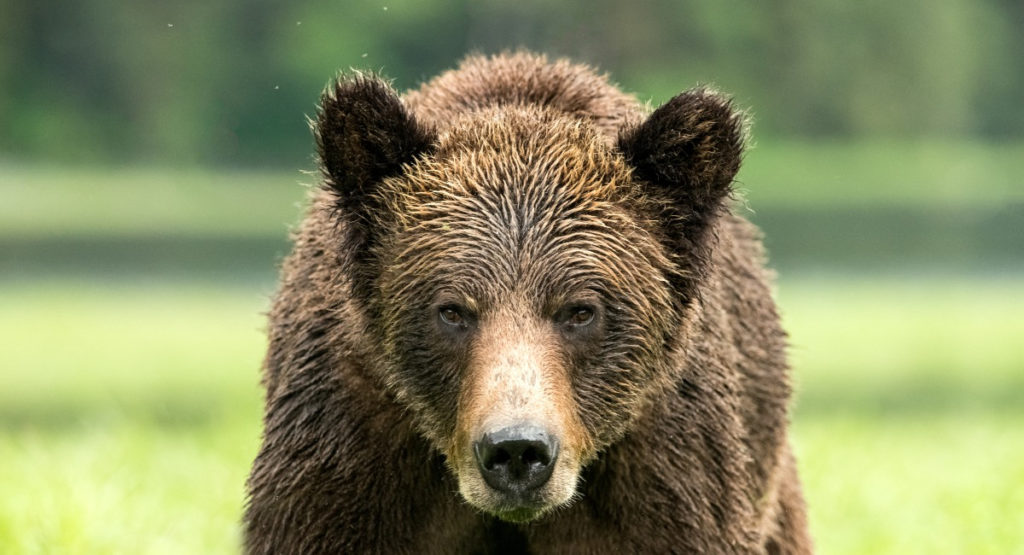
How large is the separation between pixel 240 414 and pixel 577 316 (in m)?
7.91

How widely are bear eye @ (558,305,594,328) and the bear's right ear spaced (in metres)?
0.76

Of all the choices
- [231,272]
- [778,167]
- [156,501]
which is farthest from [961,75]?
[156,501]

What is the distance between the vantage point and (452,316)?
459cm

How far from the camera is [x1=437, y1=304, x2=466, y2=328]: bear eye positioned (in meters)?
4.57

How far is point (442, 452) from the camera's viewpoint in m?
4.72

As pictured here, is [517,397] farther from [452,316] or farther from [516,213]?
[516,213]

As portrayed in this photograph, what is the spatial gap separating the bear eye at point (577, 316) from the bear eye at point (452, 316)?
303 mm

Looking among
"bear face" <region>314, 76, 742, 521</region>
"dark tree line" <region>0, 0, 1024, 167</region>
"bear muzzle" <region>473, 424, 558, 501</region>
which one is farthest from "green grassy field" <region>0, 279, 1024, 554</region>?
"bear muzzle" <region>473, 424, 558, 501</region>

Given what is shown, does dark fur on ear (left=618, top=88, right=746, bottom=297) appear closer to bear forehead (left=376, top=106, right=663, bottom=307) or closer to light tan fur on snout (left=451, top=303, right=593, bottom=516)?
bear forehead (left=376, top=106, right=663, bottom=307)

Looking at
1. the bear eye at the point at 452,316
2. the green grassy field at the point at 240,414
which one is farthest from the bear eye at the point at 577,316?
the green grassy field at the point at 240,414

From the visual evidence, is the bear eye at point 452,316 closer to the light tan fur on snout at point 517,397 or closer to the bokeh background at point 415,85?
the light tan fur on snout at point 517,397

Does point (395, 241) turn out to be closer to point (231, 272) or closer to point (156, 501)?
point (156, 501)

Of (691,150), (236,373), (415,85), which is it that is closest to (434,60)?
(415,85)

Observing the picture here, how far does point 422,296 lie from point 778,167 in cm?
1777
